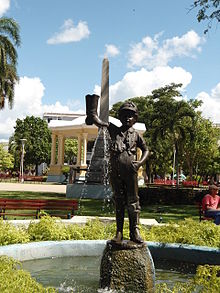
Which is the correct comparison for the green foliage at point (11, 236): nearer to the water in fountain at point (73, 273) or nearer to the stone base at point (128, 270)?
the water in fountain at point (73, 273)

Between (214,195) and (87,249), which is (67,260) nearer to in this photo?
(87,249)

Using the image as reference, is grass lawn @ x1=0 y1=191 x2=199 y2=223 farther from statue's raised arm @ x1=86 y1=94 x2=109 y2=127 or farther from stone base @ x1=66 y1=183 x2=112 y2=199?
statue's raised arm @ x1=86 y1=94 x2=109 y2=127

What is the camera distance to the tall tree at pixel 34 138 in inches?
2448

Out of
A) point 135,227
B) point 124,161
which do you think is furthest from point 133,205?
point 124,161

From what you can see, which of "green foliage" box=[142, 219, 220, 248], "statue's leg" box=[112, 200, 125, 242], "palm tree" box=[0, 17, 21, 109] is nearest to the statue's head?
"statue's leg" box=[112, 200, 125, 242]

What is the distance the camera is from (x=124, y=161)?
4457 millimetres

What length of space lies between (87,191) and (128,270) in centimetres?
1582

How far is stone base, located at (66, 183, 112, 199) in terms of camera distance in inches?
785

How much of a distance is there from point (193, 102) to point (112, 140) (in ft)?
116

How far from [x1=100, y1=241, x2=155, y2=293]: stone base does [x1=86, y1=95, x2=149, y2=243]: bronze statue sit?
152 mm

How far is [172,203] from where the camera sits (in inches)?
741

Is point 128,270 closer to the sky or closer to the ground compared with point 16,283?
closer to the ground

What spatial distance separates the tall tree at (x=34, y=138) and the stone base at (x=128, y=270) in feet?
192

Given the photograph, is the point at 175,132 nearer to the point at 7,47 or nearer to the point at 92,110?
the point at 7,47
